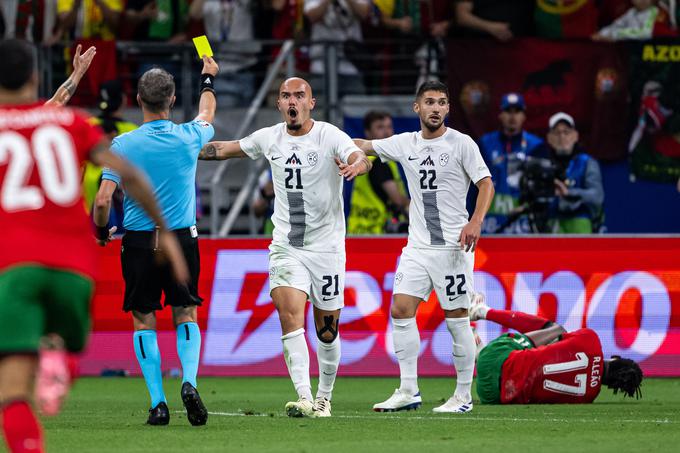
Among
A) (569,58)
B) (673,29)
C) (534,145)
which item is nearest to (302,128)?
(534,145)

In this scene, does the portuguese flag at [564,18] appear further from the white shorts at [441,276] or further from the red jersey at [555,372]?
the white shorts at [441,276]

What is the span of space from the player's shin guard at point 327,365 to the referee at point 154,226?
1261 mm

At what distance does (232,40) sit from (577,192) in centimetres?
485

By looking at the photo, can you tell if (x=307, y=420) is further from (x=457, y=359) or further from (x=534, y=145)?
(x=534, y=145)

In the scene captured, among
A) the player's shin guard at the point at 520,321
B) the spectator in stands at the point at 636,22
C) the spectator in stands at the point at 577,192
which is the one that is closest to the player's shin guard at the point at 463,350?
the player's shin guard at the point at 520,321

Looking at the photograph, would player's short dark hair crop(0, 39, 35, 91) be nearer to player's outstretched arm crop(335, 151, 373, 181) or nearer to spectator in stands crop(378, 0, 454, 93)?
player's outstretched arm crop(335, 151, 373, 181)

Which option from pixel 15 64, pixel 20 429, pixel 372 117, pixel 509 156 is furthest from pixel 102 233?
pixel 509 156

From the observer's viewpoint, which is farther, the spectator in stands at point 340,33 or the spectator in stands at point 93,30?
the spectator in stands at point 340,33

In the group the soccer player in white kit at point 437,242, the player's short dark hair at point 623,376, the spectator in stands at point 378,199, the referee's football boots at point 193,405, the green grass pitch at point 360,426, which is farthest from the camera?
the spectator in stands at point 378,199

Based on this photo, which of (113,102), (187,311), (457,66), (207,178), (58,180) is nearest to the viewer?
(58,180)

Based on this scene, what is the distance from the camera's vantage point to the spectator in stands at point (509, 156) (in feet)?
53.9

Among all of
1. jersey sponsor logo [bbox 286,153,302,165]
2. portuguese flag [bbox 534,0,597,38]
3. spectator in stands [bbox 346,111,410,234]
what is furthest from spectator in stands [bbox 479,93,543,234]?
jersey sponsor logo [bbox 286,153,302,165]

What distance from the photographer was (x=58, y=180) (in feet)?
20.5

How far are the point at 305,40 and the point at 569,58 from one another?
10.6 feet
